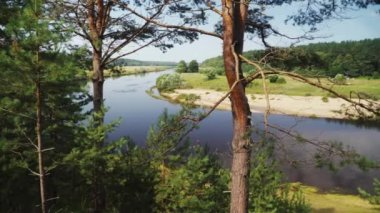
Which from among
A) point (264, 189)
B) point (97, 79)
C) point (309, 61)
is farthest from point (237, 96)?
point (97, 79)

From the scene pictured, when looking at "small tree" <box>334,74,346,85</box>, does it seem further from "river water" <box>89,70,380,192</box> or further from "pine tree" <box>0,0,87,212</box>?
"river water" <box>89,70,380,192</box>

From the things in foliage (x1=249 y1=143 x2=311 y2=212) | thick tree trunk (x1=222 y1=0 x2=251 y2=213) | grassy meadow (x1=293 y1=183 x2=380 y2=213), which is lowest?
grassy meadow (x1=293 y1=183 x2=380 y2=213)

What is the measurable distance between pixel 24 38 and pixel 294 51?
5196 mm

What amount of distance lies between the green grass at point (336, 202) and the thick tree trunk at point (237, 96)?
851 cm

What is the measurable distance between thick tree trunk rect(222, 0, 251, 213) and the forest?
18mm

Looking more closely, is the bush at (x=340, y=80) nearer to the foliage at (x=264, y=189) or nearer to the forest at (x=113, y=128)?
the forest at (x=113, y=128)

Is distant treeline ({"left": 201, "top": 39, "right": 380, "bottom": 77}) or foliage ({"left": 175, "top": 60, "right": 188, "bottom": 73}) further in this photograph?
foliage ({"left": 175, "top": 60, "right": 188, "bottom": 73})

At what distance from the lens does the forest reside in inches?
272

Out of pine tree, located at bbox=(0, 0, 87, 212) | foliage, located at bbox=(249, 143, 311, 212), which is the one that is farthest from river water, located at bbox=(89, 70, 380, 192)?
pine tree, located at bbox=(0, 0, 87, 212)

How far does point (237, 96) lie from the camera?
6805mm

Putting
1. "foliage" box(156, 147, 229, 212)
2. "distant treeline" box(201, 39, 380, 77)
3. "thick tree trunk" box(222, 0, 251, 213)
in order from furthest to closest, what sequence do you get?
"foliage" box(156, 147, 229, 212)
"distant treeline" box(201, 39, 380, 77)
"thick tree trunk" box(222, 0, 251, 213)

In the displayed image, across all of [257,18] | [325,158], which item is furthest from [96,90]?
[325,158]

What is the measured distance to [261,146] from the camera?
20.1 feet

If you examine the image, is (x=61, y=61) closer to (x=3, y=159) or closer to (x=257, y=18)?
(x=3, y=159)
